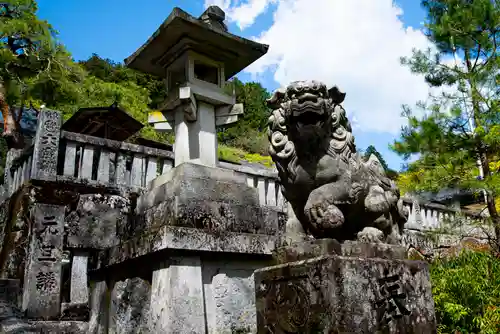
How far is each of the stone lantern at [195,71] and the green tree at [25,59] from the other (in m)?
9.34

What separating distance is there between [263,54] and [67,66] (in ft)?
36.1

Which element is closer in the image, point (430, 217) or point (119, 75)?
point (430, 217)

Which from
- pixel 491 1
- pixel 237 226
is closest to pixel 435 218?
pixel 491 1

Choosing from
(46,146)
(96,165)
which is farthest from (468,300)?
(46,146)

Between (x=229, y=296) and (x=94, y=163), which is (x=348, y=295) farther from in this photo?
(x=94, y=163)

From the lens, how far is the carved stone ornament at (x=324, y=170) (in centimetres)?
299

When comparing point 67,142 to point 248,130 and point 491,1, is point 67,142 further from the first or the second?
point 248,130

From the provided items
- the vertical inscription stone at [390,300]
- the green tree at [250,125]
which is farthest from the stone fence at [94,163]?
the green tree at [250,125]

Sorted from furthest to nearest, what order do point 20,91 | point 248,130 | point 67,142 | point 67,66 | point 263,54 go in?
point 248,130 → point 67,66 → point 20,91 → point 67,142 → point 263,54

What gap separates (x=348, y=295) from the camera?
2.47 m

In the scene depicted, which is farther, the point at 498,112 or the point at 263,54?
the point at 498,112

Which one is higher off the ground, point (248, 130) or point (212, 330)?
point (248, 130)

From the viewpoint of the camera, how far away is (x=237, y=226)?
4.09 m

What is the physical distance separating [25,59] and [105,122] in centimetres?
519
